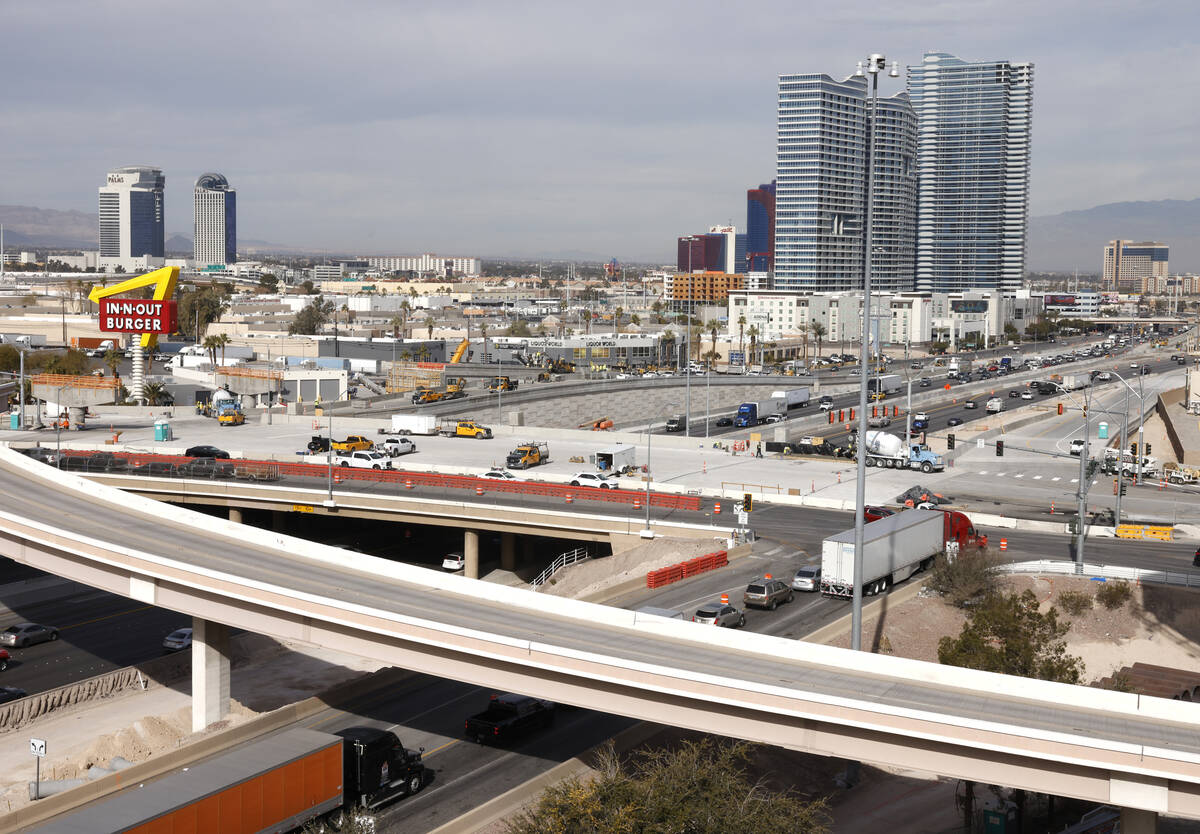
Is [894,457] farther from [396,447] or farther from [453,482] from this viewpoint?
[396,447]

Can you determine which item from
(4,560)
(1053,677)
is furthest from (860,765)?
(4,560)

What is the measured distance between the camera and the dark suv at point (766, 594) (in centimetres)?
4056

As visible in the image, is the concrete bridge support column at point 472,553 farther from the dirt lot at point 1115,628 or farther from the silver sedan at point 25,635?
the dirt lot at point 1115,628

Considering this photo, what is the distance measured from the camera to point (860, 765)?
3266 cm

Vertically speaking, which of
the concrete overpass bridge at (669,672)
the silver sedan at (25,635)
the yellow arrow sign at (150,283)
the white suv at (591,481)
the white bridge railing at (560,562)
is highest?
the yellow arrow sign at (150,283)

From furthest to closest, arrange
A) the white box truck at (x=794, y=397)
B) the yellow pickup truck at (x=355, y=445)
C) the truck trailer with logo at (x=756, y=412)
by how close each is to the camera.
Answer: the white box truck at (x=794, y=397)
the truck trailer with logo at (x=756, y=412)
the yellow pickup truck at (x=355, y=445)

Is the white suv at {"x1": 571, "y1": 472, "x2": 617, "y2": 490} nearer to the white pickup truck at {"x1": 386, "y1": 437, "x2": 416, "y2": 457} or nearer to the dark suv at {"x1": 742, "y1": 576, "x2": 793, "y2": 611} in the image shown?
the white pickup truck at {"x1": 386, "y1": 437, "x2": 416, "y2": 457}

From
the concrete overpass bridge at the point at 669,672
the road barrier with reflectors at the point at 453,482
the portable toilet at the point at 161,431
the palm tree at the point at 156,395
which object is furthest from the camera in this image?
the palm tree at the point at 156,395

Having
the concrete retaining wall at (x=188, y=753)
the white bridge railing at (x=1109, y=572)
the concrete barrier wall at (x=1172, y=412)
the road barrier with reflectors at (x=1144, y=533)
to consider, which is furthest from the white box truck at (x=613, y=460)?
the concrete barrier wall at (x=1172, y=412)

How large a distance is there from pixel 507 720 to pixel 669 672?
8.09 m

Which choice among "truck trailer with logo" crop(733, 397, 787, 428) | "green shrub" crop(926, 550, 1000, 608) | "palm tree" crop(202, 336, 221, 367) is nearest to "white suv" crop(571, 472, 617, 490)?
"green shrub" crop(926, 550, 1000, 608)

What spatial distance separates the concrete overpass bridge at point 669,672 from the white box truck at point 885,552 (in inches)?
599

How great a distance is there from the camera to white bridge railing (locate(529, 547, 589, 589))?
189 feet

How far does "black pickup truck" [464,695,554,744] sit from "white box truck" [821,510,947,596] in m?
14.4
